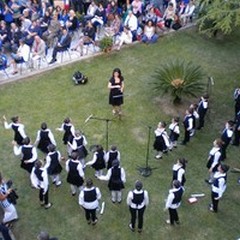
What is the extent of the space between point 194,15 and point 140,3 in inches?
87.7

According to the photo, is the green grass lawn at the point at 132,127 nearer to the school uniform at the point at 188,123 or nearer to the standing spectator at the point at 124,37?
the standing spectator at the point at 124,37

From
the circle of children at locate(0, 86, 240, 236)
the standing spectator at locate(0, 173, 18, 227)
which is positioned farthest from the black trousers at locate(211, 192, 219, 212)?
the standing spectator at locate(0, 173, 18, 227)

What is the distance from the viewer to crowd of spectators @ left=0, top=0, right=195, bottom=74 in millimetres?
16422

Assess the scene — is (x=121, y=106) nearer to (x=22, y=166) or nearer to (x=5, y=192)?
(x=22, y=166)

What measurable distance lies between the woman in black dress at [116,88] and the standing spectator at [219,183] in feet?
13.6

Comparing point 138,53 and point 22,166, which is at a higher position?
point 138,53

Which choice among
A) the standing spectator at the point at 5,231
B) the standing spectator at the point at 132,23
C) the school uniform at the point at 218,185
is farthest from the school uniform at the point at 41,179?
the standing spectator at the point at 132,23

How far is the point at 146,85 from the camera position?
1552cm

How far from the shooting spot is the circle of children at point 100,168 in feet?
32.5

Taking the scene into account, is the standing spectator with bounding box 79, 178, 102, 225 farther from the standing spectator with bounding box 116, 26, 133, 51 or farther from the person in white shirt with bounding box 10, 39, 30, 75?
the standing spectator with bounding box 116, 26, 133, 51

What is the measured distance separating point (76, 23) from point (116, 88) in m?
5.26

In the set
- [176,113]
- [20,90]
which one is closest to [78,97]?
[20,90]

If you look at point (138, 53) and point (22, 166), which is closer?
point (22, 166)

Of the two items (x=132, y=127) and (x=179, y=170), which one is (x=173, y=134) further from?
(x=179, y=170)
